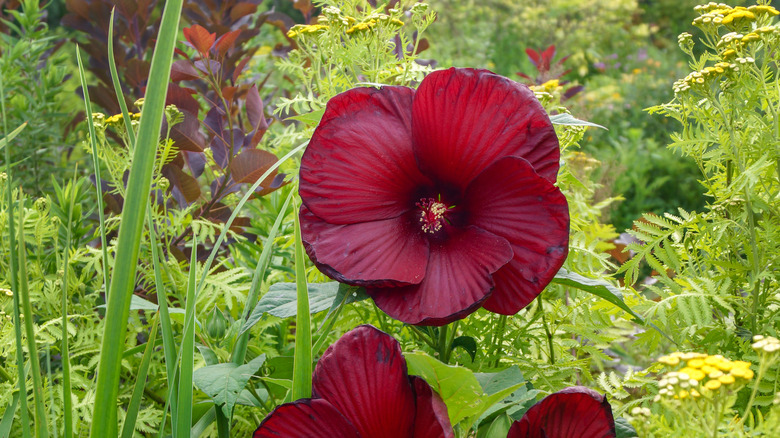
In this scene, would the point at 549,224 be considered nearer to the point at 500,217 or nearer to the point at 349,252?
the point at 500,217

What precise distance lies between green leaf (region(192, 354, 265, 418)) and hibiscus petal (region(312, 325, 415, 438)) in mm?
82

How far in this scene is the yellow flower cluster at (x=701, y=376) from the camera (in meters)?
0.47

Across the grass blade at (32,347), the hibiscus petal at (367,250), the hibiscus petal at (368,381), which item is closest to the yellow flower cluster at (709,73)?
the hibiscus petal at (367,250)

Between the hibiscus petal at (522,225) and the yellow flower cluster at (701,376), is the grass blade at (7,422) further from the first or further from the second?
the yellow flower cluster at (701,376)

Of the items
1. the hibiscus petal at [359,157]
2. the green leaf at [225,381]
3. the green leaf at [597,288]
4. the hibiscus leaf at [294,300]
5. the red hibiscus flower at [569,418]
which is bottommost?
the green leaf at [225,381]

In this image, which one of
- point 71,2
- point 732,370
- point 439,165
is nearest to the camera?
point 732,370

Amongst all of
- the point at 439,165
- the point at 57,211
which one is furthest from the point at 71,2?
the point at 439,165

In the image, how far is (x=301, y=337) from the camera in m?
0.62

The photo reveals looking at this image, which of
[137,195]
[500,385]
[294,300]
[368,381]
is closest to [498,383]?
[500,385]

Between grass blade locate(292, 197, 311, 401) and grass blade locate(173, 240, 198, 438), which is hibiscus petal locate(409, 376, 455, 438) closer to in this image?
grass blade locate(292, 197, 311, 401)

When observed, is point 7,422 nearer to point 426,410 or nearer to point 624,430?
point 426,410

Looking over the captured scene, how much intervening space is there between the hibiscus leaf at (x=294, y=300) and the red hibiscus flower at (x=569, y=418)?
19 cm

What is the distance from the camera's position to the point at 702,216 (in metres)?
0.89

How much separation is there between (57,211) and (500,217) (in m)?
0.78
